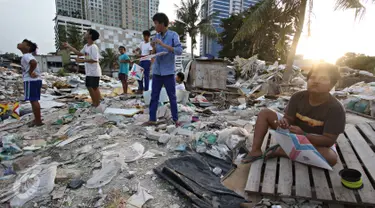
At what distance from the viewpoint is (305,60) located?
17031 millimetres

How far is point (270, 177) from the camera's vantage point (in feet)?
6.13

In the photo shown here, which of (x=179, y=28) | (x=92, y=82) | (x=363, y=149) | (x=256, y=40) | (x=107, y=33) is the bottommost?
(x=363, y=149)

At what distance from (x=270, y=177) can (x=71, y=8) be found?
158ft

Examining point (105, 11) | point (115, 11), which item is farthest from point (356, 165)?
point (115, 11)

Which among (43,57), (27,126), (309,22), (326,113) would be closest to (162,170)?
(326,113)

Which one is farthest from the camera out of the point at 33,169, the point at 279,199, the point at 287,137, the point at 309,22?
the point at 309,22

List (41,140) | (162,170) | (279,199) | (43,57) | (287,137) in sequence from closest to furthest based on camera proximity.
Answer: (279,199) → (287,137) → (162,170) → (41,140) → (43,57)

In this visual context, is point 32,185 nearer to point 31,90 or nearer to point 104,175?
point 104,175

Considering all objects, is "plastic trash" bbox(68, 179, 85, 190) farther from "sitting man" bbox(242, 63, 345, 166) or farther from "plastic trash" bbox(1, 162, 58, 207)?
"sitting man" bbox(242, 63, 345, 166)

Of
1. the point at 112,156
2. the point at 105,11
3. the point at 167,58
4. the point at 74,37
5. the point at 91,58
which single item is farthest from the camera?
the point at 105,11

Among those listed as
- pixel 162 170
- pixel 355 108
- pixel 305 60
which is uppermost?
pixel 305 60

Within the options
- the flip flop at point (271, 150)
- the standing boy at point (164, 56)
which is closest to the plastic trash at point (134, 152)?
the standing boy at point (164, 56)

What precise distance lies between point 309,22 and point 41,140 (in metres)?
9.54

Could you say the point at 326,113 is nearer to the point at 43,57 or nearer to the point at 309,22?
the point at 309,22
